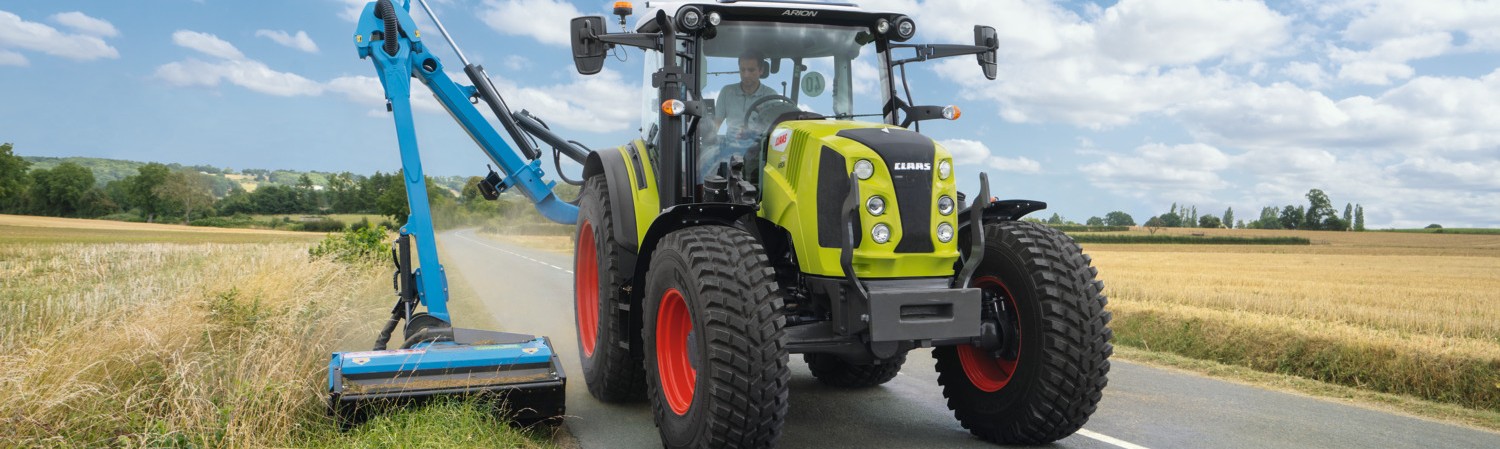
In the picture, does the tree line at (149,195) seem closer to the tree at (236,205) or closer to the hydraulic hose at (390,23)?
the tree at (236,205)

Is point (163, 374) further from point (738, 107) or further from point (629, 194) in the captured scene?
point (738, 107)

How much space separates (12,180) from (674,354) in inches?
1581

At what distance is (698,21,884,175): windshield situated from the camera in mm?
5566

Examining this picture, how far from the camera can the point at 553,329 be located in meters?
10.6

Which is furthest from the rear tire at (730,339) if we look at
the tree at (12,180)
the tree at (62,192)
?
the tree at (62,192)

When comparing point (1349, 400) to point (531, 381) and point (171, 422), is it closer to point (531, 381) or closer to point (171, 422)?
point (531, 381)

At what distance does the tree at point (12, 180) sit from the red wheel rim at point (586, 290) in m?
36.3

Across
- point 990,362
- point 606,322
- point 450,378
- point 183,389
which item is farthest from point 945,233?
point 183,389

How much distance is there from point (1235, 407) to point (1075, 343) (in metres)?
2.66

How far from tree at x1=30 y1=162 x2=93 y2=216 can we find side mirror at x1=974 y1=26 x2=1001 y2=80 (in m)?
40.0

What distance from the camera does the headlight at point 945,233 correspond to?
15.6 ft

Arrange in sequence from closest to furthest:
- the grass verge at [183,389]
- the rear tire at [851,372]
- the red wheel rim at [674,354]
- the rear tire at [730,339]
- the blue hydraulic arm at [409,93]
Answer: the rear tire at [730,339]
the grass verge at [183,389]
the red wheel rim at [674,354]
the blue hydraulic arm at [409,93]
the rear tire at [851,372]

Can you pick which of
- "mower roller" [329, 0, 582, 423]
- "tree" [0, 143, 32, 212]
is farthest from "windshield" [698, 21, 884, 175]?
"tree" [0, 143, 32, 212]

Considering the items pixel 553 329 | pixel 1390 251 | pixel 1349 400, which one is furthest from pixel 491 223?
pixel 1390 251
